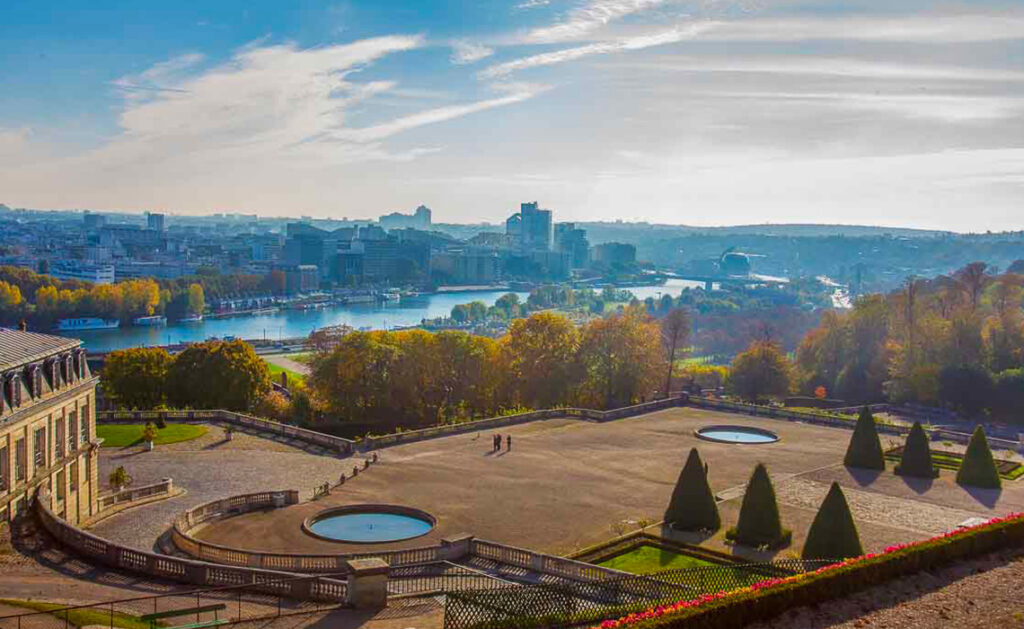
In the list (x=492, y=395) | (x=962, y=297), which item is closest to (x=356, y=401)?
(x=492, y=395)

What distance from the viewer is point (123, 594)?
24.9 metres

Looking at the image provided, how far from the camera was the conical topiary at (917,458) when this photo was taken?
46.2m

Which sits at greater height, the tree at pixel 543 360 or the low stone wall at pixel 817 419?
the tree at pixel 543 360

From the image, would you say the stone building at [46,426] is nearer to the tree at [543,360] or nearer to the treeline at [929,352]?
the tree at [543,360]

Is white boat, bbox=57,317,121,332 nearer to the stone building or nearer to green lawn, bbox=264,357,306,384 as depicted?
green lawn, bbox=264,357,306,384

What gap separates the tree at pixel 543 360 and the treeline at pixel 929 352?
2376 centimetres

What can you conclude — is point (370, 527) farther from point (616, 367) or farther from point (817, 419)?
point (616, 367)

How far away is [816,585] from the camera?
68.4ft

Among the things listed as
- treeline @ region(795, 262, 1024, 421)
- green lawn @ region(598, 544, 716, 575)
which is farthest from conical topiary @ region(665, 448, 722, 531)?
treeline @ region(795, 262, 1024, 421)

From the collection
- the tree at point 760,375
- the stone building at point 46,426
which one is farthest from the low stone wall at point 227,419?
the tree at point 760,375

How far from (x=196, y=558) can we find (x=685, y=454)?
1092 inches

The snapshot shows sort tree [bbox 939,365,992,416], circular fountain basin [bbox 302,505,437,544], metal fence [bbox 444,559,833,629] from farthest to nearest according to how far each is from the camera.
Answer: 1. tree [bbox 939,365,992,416]
2. circular fountain basin [bbox 302,505,437,544]
3. metal fence [bbox 444,559,833,629]

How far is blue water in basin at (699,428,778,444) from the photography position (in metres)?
55.8

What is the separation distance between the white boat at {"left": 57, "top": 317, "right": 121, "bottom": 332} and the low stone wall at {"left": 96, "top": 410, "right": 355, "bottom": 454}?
127122 millimetres
